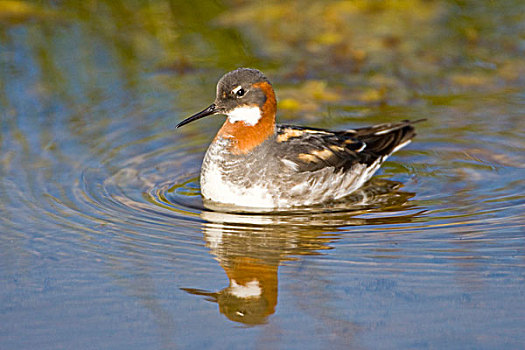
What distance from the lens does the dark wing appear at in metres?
7.73

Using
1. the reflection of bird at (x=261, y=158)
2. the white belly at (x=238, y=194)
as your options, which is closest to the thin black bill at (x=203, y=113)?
the reflection of bird at (x=261, y=158)

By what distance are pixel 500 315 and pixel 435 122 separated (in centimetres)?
440

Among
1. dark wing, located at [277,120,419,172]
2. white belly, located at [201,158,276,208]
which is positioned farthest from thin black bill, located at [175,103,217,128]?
dark wing, located at [277,120,419,172]

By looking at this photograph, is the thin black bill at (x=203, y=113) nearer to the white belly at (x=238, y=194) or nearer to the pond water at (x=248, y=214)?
the white belly at (x=238, y=194)

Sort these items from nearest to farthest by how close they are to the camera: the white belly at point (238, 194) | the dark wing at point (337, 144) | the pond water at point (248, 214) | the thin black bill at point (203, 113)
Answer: the pond water at point (248, 214) < the white belly at point (238, 194) < the thin black bill at point (203, 113) < the dark wing at point (337, 144)

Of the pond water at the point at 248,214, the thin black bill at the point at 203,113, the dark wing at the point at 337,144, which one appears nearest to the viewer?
the pond water at the point at 248,214

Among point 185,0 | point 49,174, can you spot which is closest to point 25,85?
point 49,174

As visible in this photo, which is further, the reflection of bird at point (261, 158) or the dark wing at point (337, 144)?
the dark wing at point (337, 144)

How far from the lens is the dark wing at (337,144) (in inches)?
304

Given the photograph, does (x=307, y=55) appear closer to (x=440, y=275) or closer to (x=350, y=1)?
(x=350, y=1)

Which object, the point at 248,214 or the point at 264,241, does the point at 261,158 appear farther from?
the point at 264,241

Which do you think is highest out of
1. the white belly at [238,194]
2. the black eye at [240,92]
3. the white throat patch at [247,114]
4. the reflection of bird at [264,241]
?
the black eye at [240,92]

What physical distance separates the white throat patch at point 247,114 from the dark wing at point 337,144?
0.33m

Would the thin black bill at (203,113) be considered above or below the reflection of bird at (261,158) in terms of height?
above
